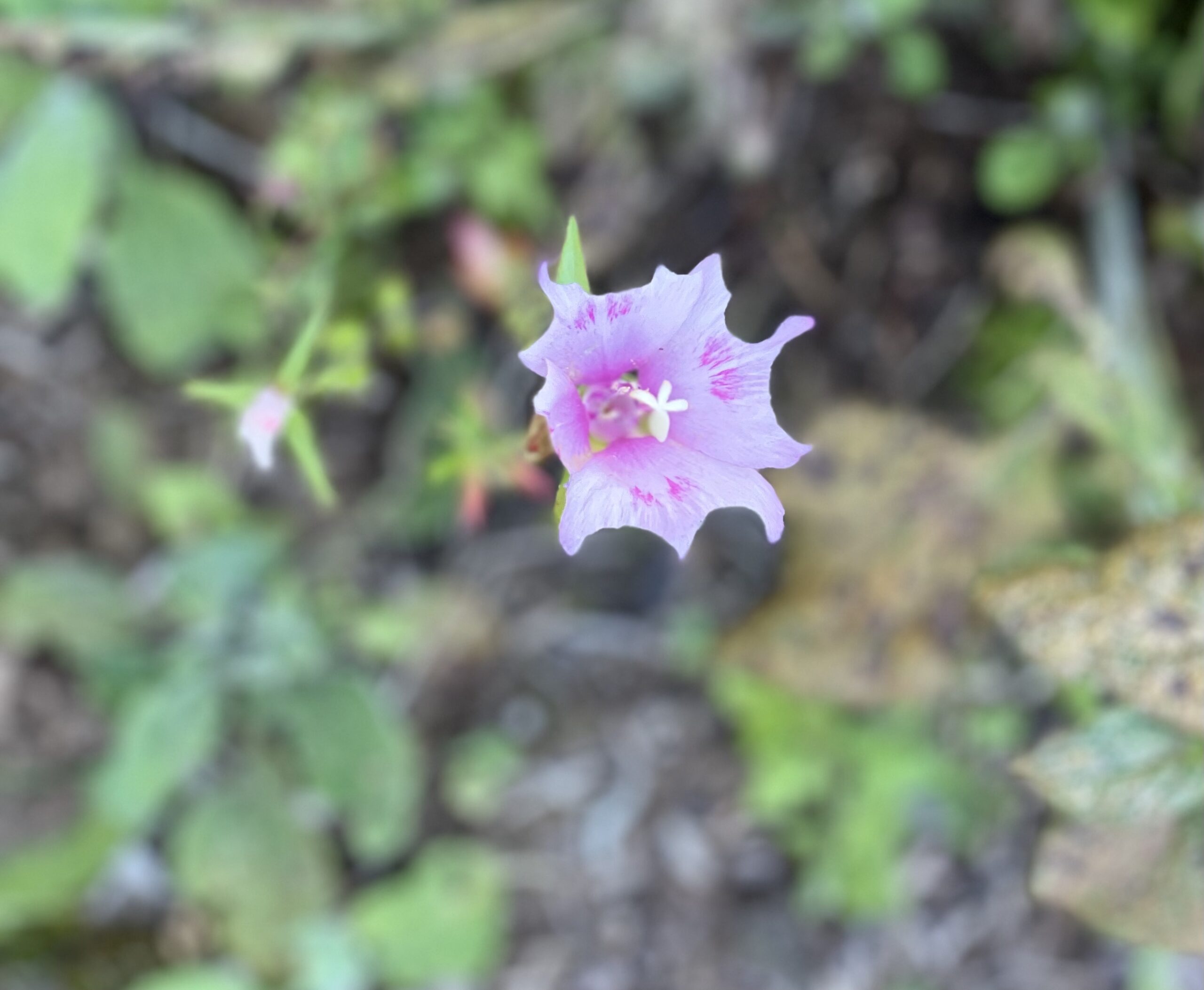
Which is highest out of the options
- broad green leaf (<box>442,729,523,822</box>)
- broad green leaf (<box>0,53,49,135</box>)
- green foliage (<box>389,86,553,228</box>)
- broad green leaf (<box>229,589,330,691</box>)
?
broad green leaf (<box>0,53,49,135</box>)

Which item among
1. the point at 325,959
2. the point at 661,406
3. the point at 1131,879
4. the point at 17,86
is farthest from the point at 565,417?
the point at 325,959

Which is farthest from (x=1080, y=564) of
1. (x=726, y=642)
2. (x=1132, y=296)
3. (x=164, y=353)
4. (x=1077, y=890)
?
(x=164, y=353)

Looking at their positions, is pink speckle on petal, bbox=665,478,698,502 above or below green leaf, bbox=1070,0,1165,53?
below

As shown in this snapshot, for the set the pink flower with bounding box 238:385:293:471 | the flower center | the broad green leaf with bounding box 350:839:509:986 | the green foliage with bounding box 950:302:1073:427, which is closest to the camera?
the flower center

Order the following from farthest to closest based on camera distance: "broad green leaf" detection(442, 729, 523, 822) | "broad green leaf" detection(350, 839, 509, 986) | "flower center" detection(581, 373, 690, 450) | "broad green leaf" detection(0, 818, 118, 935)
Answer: "broad green leaf" detection(442, 729, 523, 822), "broad green leaf" detection(350, 839, 509, 986), "broad green leaf" detection(0, 818, 118, 935), "flower center" detection(581, 373, 690, 450)

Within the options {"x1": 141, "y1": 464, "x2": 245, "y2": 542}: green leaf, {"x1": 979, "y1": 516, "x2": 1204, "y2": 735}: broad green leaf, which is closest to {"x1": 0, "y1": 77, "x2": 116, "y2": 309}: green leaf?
{"x1": 141, "y1": 464, "x2": 245, "y2": 542}: green leaf

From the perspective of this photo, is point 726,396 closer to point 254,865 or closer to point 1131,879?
point 1131,879

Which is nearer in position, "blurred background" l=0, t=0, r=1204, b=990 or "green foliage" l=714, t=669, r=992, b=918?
"blurred background" l=0, t=0, r=1204, b=990

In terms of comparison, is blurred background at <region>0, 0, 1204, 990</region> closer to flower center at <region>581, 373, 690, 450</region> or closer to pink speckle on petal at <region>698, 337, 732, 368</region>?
flower center at <region>581, 373, 690, 450</region>
